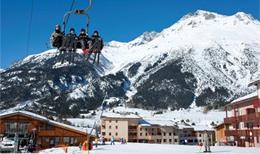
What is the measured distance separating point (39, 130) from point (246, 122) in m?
34.7

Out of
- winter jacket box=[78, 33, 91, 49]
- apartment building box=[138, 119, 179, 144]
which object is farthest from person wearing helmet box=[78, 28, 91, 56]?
apartment building box=[138, 119, 179, 144]

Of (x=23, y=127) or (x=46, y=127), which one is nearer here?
(x=23, y=127)

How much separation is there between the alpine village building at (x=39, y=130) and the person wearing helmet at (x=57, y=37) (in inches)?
1852

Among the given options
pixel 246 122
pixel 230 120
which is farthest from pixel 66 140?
pixel 246 122

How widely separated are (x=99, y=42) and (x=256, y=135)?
127 ft

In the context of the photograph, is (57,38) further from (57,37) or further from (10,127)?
(10,127)

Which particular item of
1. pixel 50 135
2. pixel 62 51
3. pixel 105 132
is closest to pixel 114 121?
pixel 105 132

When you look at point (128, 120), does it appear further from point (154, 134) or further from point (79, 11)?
point (79, 11)

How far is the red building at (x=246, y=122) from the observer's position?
54.9m

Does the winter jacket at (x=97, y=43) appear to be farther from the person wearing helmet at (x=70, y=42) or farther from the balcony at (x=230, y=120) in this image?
the balcony at (x=230, y=120)

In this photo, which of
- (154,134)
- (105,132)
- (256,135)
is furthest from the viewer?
(154,134)

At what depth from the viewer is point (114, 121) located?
381 ft

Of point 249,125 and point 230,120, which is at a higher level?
point 230,120

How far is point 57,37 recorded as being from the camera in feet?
74.2
